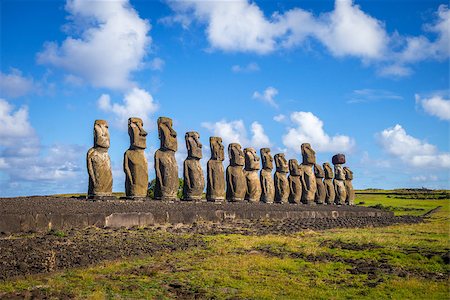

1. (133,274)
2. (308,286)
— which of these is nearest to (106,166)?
(133,274)

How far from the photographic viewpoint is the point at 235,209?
→ 18.3 m

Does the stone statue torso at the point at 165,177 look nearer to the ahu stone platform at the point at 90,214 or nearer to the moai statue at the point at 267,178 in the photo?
the ahu stone platform at the point at 90,214

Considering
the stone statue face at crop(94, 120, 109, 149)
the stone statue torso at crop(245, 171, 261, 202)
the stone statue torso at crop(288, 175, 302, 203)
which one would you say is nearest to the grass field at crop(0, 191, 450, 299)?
the stone statue face at crop(94, 120, 109, 149)

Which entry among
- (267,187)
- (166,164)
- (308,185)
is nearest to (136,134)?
(166,164)

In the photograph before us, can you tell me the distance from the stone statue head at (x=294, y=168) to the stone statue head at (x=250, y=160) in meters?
4.58

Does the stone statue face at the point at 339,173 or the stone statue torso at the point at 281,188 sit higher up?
the stone statue face at the point at 339,173

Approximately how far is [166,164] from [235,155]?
18.8 ft

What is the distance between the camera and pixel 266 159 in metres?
27.3

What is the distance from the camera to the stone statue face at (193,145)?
832 inches

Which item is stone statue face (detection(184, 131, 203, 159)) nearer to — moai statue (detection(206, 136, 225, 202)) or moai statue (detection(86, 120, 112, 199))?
moai statue (detection(206, 136, 225, 202))

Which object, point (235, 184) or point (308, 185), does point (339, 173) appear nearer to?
point (308, 185)

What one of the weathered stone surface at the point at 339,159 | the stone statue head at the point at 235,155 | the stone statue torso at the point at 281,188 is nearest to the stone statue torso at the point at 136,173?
the stone statue head at the point at 235,155

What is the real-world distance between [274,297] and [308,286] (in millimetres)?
907

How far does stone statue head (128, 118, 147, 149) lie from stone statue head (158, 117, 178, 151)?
4.04 feet
